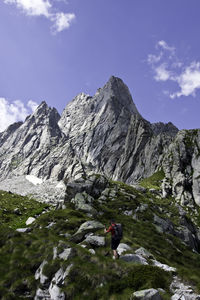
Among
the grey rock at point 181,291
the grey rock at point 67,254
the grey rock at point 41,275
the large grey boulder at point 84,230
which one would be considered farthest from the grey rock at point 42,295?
→ the large grey boulder at point 84,230

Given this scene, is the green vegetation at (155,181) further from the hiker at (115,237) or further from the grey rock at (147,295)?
the grey rock at (147,295)

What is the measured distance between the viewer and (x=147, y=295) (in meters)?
8.49

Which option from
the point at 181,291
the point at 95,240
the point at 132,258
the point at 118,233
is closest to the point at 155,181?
the point at 95,240

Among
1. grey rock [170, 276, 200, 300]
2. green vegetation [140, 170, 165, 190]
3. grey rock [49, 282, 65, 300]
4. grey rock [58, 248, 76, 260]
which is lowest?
grey rock [49, 282, 65, 300]

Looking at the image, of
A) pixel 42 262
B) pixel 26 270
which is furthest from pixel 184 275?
pixel 26 270

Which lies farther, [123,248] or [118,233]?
[123,248]

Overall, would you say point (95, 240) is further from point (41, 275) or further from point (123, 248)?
point (41, 275)

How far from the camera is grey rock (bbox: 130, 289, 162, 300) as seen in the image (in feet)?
27.6

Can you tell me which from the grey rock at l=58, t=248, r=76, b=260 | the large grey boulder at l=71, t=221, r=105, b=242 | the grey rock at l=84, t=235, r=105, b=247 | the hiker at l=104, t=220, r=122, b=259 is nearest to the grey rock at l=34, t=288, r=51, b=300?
the grey rock at l=58, t=248, r=76, b=260

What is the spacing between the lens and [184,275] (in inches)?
470

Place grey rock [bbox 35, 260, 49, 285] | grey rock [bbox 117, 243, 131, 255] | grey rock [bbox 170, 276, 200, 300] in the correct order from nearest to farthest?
grey rock [bbox 170, 276, 200, 300], grey rock [bbox 35, 260, 49, 285], grey rock [bbox 117, 243, 131, 255]

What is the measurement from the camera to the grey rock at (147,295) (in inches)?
332

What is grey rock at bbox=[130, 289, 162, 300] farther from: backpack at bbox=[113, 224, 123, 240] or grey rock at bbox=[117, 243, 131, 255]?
grey rock at bbox=[117, 243, 131, 255]

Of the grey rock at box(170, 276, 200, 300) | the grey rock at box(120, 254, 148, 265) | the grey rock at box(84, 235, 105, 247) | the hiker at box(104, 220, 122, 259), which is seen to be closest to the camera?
the grey rock at box(170, 276, 200, 300)
